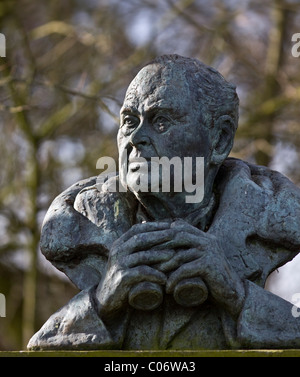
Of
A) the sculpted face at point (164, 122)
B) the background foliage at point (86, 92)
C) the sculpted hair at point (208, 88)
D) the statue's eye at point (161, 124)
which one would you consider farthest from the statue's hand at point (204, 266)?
the background foliage at point (86, 92)

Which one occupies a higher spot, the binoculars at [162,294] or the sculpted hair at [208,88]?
the sculpted hair at [208,88]

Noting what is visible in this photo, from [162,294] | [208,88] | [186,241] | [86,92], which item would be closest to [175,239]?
[186,241]

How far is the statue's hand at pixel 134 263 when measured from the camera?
482cm

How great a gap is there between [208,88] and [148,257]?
104 centimetres

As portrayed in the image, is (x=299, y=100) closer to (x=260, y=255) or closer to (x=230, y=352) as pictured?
(x=260, y=255)

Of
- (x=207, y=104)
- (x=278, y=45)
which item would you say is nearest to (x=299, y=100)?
(x=278, y=45)

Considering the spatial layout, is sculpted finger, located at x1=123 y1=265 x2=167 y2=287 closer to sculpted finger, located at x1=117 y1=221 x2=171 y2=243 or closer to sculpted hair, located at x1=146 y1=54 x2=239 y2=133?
sculpted finger, located at x1=117 y1=221 x2=171 y2=243

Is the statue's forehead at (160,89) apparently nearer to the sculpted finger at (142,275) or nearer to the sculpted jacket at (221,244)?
the sculpted jacket at (221,244)

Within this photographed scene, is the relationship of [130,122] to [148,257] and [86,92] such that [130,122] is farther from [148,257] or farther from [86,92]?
[86,92]

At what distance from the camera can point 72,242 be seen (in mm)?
5250

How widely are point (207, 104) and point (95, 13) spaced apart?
26.6ft

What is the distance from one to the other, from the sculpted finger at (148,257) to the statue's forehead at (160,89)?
2.68 ft

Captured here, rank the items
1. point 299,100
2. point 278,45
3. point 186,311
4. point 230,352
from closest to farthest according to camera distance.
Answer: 1. point 230,352
2. point 186,311
3. point 299,100
4. point 278,45

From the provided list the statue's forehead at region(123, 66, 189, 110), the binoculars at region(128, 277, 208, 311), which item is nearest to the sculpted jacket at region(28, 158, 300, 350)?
the binoculars at region(128, 277, 208, 311)
